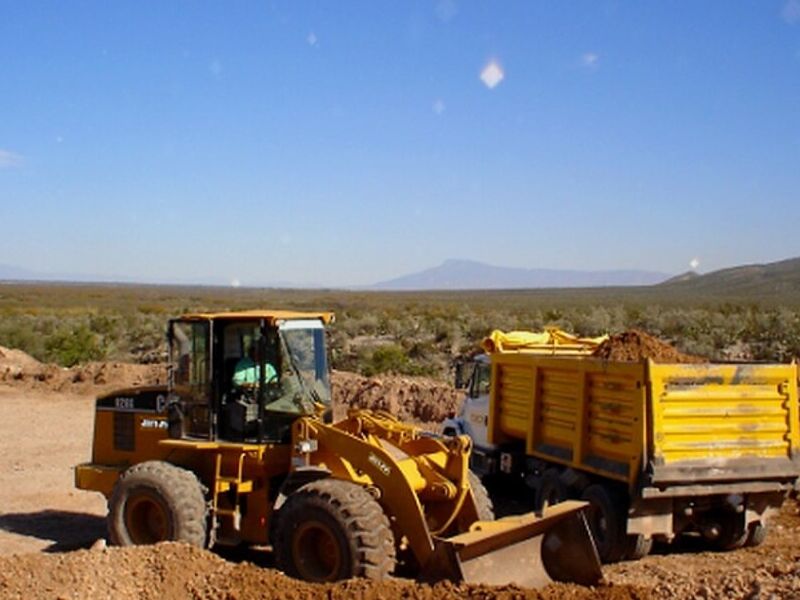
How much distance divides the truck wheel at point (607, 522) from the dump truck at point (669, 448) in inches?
0.5

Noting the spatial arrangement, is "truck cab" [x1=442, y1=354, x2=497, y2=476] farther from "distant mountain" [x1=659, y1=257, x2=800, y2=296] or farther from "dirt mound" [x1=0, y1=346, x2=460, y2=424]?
"distant mountain" [x1=659, y1=257, x2=800, y2=296]

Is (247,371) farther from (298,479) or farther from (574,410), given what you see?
(574,410)

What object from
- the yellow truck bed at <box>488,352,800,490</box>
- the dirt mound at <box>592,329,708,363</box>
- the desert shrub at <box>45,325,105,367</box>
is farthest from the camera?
the desert shrub at <box>45,325,105,367</box>

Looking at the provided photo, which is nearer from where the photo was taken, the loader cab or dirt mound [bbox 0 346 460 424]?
the loader cab

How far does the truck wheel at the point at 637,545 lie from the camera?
10.8m

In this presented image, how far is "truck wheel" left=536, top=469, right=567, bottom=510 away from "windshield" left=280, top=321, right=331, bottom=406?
3105 mm

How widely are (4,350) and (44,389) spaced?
6396 millimetres

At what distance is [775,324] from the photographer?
120 feet

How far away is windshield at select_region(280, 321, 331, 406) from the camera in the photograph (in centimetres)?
1027

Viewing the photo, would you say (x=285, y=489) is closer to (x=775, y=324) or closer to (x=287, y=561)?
(x=287, y=561)

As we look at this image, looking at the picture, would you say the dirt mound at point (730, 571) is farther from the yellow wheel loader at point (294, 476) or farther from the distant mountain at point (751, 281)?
the distant mountain at point (751, 281)

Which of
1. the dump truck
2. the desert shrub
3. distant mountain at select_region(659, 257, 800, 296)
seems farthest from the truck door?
distant mountain at select_region(659, 257, 800, 296)

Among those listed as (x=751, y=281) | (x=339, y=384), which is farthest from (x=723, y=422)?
(x=751, y=281)

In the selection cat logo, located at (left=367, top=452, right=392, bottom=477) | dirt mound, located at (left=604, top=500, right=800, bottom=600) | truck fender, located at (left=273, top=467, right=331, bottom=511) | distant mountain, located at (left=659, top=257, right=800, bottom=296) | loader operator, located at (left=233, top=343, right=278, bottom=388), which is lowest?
dirt mound, located at (left=604, top=500, right=800, bottom=600)
